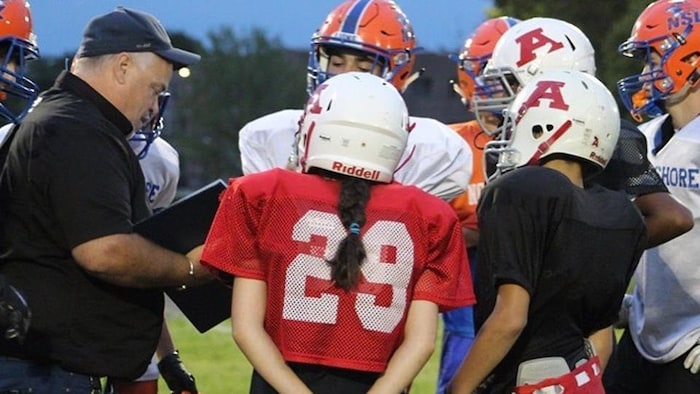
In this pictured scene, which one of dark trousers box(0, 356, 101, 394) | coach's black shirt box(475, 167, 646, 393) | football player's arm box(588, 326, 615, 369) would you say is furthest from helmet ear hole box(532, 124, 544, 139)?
dark trousers box(0, 356, 101, 394)

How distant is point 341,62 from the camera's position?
5.20 metres

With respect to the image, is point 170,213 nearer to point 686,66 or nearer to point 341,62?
point 341,62

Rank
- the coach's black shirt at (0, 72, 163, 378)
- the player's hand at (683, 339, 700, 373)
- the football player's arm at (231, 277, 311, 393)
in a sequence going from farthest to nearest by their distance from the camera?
1. the player's hand at (683, 339, 700, 373)
2. the coach's black shirt at (0, 72, 163, 378)
3. the football player's arm at (231, 277, 311, 393)

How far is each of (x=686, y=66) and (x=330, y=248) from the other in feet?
7.11

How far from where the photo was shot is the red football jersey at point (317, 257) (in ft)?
11.6

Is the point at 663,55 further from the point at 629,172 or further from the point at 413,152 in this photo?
the point at 413,152

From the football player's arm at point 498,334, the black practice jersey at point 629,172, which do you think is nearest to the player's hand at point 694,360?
the black practice jersey at point 629,172

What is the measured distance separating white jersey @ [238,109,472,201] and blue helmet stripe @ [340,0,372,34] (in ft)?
1.49

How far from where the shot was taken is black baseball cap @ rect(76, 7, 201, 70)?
4.18 m

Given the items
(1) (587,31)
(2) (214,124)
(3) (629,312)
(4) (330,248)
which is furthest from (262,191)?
(2) (214,124)

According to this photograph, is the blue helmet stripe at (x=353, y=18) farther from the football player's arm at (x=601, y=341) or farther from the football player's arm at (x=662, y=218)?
the football player's arm at (x=601, y=341)

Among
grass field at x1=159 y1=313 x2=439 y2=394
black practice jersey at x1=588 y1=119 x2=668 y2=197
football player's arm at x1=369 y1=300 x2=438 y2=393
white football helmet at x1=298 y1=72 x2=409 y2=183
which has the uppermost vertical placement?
white football helmet at x1=298 y1=72 x2=409 y2=183

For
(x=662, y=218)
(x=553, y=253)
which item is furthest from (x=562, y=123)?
(x=662, y=218)

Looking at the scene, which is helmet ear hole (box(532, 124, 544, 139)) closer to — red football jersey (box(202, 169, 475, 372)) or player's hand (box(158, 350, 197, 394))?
red football jersey (box(202, 169, 475, 372))
